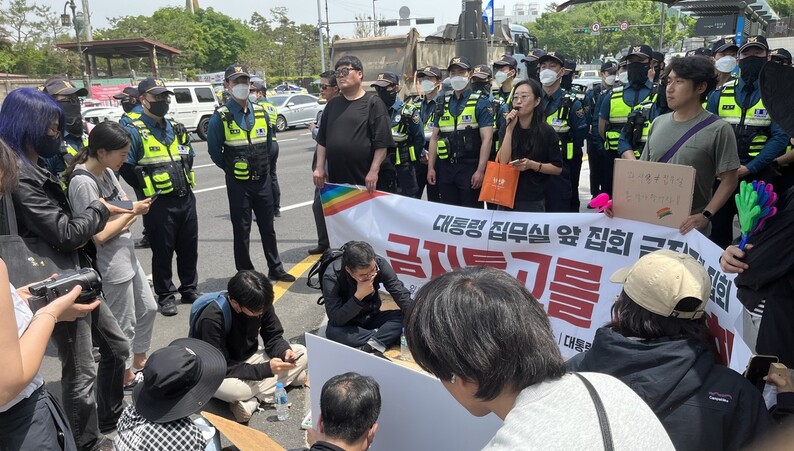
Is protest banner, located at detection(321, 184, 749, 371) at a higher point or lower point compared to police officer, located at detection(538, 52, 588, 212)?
lower

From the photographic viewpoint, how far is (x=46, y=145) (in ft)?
9.29

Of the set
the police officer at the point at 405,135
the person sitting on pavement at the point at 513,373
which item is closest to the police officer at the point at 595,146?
the police officer at the point at 405,135

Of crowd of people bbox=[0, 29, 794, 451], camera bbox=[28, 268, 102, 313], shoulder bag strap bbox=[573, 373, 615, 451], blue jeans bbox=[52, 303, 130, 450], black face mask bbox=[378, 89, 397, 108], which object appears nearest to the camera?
shoulder bag strap bbox=[573, 373, 615, 451]

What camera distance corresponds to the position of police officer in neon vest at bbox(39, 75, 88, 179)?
4.96 metres


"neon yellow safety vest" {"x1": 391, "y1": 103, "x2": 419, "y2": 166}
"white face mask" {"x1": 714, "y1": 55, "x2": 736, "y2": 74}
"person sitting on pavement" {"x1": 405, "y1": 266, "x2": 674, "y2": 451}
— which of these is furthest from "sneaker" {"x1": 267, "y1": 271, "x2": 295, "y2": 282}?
"white face mask" {"x1": 714, "y1": 55, "x2": 736, "y2": 74}

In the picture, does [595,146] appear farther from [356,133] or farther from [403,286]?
[403,286]

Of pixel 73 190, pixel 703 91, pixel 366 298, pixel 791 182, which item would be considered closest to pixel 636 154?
pixel 791 182

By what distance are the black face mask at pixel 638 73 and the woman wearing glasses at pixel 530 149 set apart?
7.89 feet

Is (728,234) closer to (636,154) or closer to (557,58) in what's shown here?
(636,154)

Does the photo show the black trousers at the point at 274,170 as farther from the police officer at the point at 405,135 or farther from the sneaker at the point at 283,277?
the police officer at the point at 405,135

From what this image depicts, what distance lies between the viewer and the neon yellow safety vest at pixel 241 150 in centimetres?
502

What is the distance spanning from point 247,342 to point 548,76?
4.11m

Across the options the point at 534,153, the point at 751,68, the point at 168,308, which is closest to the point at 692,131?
the point at 534,153

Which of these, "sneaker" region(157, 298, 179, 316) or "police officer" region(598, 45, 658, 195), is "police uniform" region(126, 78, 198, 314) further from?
"police officer" region(598, 45, 658, 195)
